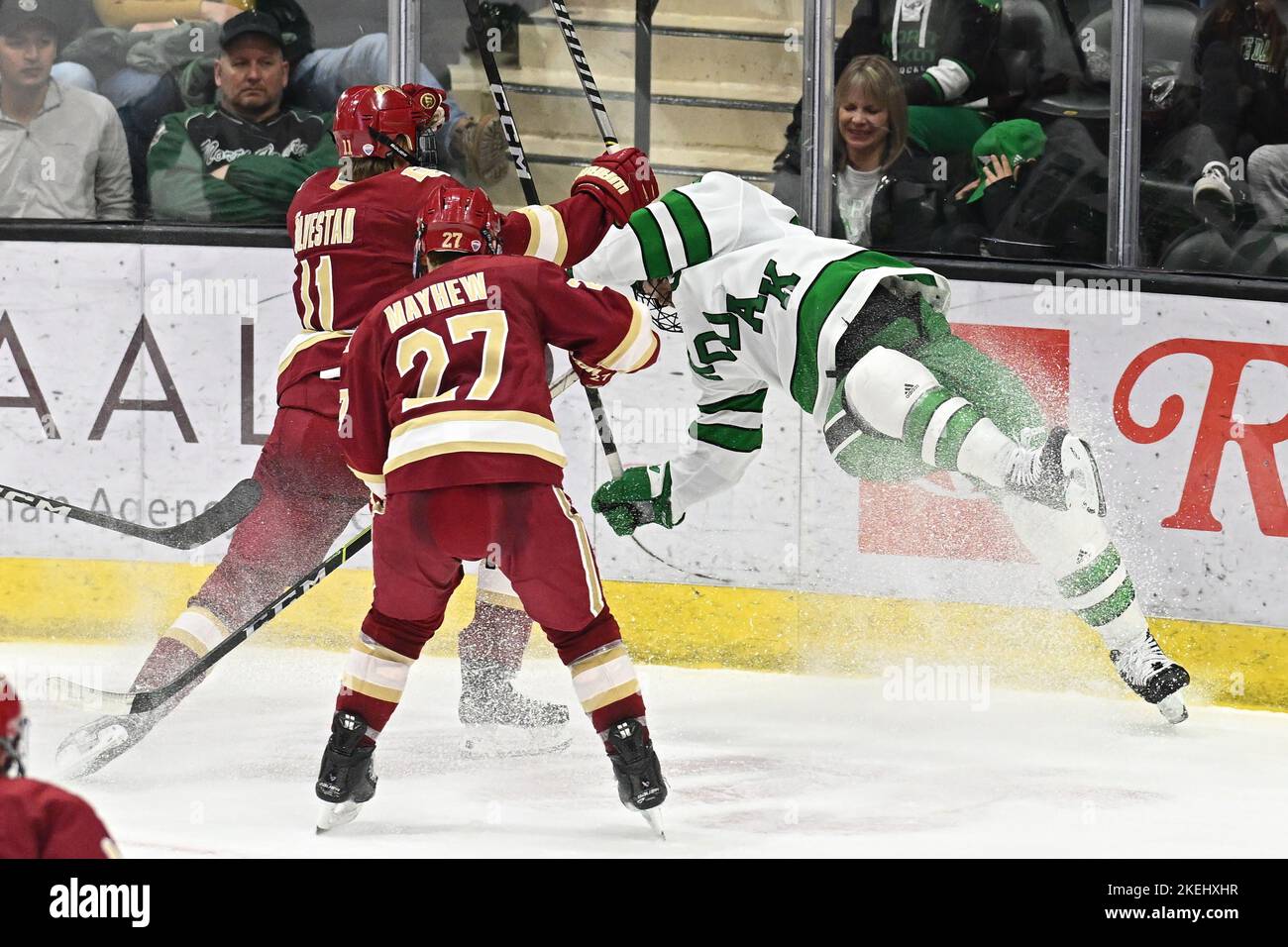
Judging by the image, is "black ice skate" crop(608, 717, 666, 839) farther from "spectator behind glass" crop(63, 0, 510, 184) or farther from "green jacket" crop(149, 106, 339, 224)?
"green jacket" crop(149, 106, 339, 224)

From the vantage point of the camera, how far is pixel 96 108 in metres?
4.82

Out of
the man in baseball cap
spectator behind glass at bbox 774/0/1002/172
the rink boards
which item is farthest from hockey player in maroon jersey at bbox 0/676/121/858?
the man in baseball cap

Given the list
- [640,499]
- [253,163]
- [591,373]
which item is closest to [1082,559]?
[640,499]

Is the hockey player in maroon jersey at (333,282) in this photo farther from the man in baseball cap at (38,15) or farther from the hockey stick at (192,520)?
the man in baseball cap at (38,15)

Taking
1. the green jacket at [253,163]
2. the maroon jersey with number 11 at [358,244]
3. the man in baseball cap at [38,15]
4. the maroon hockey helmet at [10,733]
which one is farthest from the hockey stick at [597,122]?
the maroon hockey helmet at [10,733]

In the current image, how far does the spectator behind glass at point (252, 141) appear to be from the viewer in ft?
15.7

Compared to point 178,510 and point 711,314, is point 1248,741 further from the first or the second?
point 178,510

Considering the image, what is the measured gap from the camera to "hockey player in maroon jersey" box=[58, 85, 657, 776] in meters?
3.41

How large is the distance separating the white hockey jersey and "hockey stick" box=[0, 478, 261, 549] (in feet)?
2.77

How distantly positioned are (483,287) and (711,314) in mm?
994

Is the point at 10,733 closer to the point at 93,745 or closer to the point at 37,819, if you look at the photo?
the point at 37,819

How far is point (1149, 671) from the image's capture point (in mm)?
3709

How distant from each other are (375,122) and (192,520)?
900 mm

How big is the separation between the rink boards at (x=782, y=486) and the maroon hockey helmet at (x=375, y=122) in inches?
45.9
